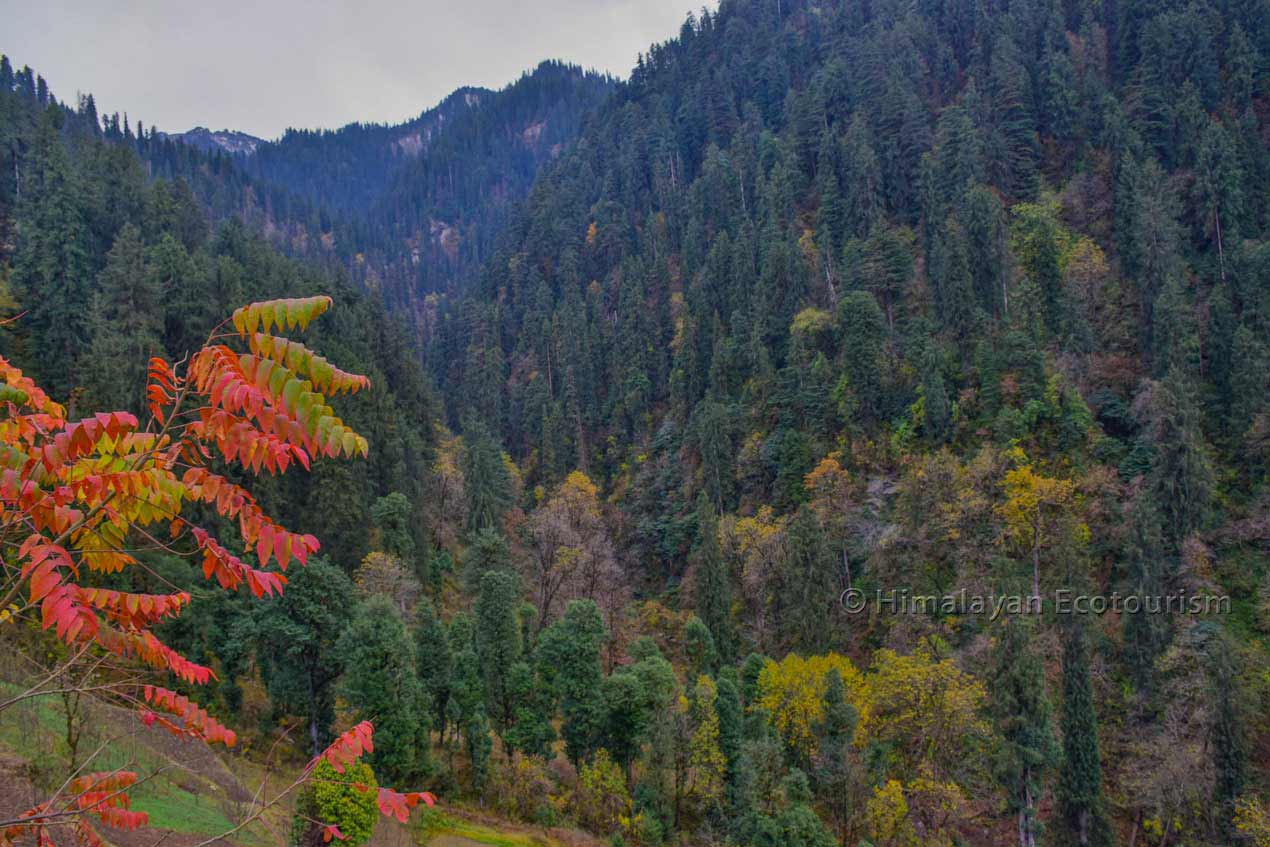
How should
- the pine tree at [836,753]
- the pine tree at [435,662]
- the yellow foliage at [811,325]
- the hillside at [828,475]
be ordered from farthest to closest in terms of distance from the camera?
the yellow foliage at [811,325] → the pine tree at [435,662] → the pine tree at [836,753] → the hillside at [828,475]

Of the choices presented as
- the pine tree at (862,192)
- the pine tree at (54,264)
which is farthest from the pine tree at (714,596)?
the pine tree at (862,192)

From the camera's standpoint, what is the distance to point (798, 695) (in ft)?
128

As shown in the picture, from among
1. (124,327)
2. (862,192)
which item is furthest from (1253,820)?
(124,327)

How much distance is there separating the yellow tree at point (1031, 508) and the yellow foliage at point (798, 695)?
14703mm

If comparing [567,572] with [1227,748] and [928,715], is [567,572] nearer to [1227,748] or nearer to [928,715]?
[928,715]

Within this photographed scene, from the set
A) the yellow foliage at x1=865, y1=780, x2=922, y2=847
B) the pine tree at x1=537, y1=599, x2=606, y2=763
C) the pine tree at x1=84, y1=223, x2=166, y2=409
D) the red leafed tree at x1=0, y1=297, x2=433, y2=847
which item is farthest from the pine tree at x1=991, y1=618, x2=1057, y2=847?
the pine tree at x1=84, y1=223, x2=166, y2=409

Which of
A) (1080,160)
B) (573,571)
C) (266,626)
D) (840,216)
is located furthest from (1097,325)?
(266,626)

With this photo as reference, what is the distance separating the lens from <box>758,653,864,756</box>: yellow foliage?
38188mm

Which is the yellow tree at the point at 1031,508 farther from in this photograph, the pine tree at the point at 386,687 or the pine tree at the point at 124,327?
the pine tree at the point at 124,327

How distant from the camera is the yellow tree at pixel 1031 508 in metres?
46.3

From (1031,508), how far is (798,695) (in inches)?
787

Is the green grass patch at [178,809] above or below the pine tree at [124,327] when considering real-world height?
below

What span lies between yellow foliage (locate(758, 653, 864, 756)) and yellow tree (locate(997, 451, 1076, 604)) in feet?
48.2

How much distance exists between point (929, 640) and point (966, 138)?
57.5m
